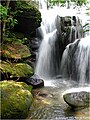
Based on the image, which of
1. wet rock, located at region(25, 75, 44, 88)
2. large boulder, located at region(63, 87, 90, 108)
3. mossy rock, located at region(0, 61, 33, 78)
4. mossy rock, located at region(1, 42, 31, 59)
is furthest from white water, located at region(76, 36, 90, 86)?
large boulder, located at region(63, 87, 90, 108)

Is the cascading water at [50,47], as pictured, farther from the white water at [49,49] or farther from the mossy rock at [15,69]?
the mossy rock at [15,69]

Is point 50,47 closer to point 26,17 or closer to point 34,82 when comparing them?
point 26,17

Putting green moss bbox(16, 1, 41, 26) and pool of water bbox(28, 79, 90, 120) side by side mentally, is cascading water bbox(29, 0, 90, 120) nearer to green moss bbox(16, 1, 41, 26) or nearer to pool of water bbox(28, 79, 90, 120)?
pool of water bbox(28, 79, 90, 120)

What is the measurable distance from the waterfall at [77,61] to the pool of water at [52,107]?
1600mm

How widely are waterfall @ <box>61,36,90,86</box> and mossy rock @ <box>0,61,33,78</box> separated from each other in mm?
2854

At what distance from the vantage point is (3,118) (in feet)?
17.6

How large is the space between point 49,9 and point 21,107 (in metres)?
8.99

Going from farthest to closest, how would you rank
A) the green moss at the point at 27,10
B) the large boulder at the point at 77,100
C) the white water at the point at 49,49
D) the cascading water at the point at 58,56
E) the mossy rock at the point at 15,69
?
1. the white water at the point at 49,49
2. the cascading water at the point at 58,56
3. the green moss at the point at 27,10
4. the mossy rock at the point at 15,69
5. the large boulder at the point at 77,100

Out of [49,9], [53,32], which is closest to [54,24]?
[53,32]

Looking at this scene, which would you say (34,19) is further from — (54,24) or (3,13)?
(3,13)

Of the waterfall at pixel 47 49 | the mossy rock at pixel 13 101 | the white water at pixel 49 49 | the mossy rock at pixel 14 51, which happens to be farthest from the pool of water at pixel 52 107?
the waterfall at pixel 47 49

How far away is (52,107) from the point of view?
272 inches

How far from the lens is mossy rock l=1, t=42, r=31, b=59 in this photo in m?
8.29

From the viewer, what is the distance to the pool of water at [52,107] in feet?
20.7
